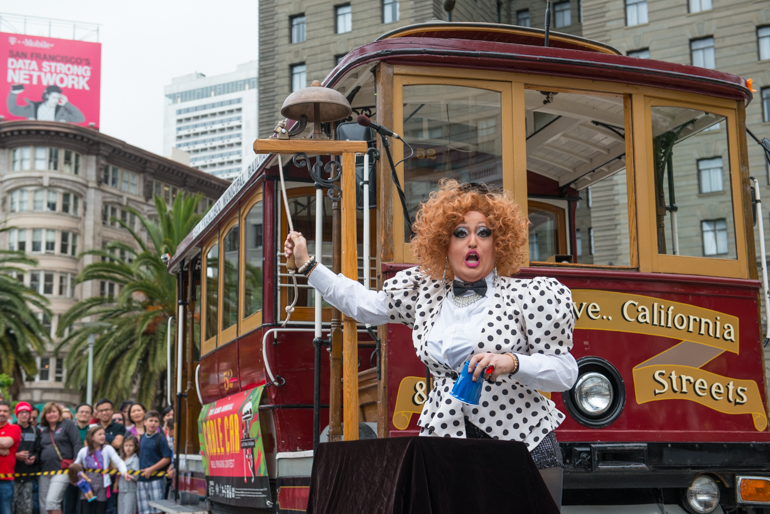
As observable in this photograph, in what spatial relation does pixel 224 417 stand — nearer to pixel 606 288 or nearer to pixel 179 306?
pixel 179 306

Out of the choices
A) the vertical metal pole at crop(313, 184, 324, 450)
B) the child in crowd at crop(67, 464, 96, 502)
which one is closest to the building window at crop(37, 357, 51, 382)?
the child in crowd at crop(67, 464, 96, 502)

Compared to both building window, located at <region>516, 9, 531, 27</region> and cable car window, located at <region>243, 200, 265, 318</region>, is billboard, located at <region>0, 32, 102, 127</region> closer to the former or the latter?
building window, located at <region>516, 9, 531, 27</region>

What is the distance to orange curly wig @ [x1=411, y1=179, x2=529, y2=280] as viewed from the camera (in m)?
3.20

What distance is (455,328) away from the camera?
308cm

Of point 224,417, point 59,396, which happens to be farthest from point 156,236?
point 59,396

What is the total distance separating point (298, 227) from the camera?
6.89m

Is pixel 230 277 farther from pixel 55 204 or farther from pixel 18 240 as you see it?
pixel 18 240

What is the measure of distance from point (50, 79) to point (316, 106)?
216ft

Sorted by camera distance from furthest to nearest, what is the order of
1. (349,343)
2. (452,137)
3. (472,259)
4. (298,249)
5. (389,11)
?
(389,11) → (452,137) → (349,343) → (298,249) → (472,259)

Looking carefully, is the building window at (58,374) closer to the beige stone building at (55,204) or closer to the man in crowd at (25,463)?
the beige stone building at (55,204)

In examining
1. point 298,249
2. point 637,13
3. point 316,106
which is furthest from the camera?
point 637,13

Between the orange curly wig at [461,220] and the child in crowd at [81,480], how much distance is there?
9.12 m

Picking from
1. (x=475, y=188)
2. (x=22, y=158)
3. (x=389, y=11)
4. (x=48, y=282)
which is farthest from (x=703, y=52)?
(x=22, y=158)

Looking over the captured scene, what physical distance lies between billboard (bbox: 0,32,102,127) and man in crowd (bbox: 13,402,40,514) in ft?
182
